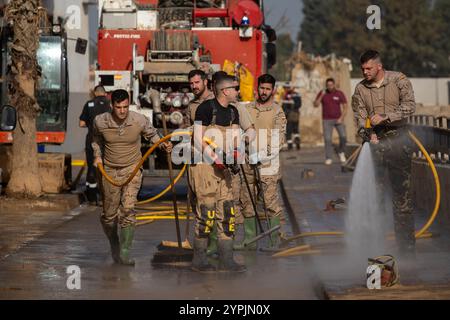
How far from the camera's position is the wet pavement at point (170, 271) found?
11594 millimetres

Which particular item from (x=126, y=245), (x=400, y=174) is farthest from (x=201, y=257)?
(x=400, y=174)

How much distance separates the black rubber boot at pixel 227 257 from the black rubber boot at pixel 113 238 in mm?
1336

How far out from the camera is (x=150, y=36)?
2283 cm

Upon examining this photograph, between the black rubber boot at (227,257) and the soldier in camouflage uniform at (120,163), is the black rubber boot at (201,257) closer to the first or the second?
the black rubber boot at (227,257)

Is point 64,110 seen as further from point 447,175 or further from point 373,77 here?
point 373,77

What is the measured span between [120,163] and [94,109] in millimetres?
7985

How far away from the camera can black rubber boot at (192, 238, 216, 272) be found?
1322 centimetres
